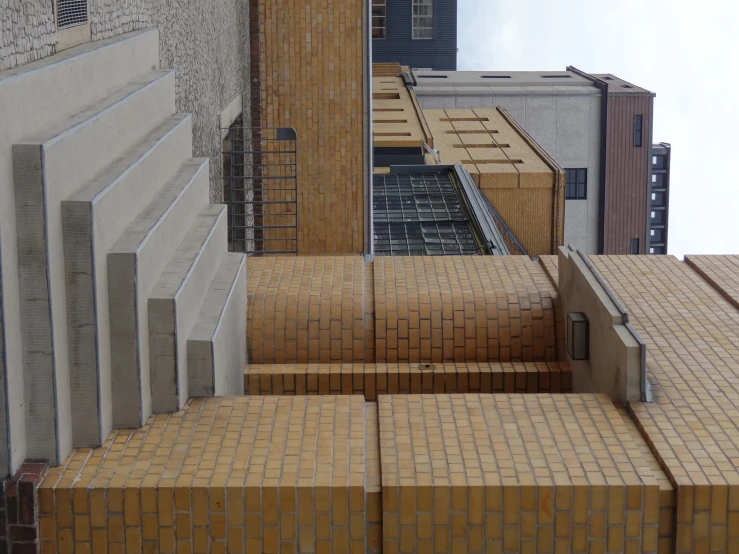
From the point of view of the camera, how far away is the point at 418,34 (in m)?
43.8

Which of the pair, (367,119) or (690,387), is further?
(367,119)

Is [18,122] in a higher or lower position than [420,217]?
higher

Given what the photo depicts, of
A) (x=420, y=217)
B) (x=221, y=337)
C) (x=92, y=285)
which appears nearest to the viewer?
(x=92, y=285)

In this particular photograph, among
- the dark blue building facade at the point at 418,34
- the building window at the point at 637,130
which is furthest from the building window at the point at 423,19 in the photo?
the building window at the point at 637,130

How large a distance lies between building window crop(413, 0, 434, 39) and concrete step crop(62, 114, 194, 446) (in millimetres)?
37712

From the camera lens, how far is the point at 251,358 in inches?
327

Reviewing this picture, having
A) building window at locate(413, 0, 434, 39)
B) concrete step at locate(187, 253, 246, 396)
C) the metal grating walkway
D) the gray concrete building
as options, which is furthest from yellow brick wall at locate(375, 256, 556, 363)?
building window at locate(413, 0, 434, 39)

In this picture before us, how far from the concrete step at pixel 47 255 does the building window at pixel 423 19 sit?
125ft

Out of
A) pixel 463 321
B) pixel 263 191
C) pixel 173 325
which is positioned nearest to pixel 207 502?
pixel 173 325

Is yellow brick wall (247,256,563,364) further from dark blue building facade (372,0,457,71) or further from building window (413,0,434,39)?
building window (413,0,434,39)

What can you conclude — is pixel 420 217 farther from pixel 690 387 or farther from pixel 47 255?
pixel 47 255

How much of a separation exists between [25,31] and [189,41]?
216 inches

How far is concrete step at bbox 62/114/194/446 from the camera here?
5.48 metres

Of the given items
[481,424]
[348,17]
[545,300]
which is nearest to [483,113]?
[348,17]
